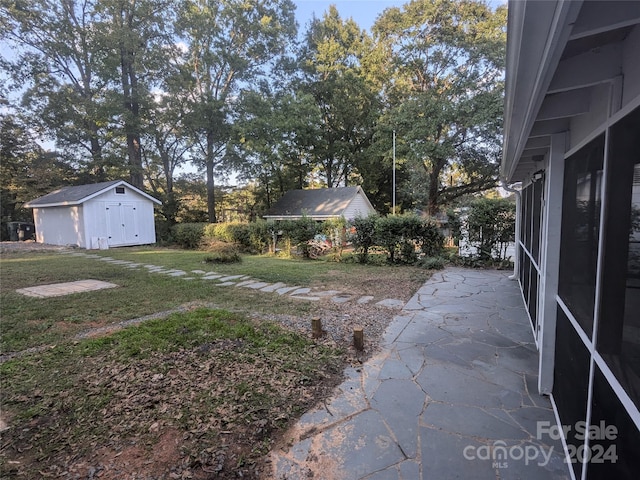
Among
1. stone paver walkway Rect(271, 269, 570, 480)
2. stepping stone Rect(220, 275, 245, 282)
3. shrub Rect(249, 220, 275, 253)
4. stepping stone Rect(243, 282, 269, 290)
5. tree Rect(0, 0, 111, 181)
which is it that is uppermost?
tree Rect(0, 0, 111, 181)

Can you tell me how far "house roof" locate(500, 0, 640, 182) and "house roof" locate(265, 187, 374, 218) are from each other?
15025 mm

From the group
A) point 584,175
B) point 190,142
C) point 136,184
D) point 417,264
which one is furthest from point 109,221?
point 584,175

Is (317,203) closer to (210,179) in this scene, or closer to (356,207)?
(356,207)

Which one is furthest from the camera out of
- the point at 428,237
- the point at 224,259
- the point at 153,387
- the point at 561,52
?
the point at 224,259

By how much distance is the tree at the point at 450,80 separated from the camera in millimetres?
15078

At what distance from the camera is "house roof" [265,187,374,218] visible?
17516 mm

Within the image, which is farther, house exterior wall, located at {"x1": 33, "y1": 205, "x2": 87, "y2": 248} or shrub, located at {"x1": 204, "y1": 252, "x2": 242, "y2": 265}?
house exterior wall, located at {"x1": 33, "y1": 205, "x2": 87, "y2": 248}

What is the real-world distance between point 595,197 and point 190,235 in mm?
15100

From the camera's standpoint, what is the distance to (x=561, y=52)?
36.5 inches

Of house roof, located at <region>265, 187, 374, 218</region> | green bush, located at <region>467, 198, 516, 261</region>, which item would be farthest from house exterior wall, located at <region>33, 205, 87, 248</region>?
green bush, located at <region>467, 198, 516, 261</region>

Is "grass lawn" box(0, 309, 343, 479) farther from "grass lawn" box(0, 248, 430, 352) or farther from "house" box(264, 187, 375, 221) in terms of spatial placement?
"house" box(264, 187, 375, 221)

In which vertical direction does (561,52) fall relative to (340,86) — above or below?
below

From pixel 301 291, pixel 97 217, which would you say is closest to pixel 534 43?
pixel 301 291

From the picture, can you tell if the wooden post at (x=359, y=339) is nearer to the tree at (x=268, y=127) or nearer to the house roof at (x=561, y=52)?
the house roof at (x=561, y=52)
